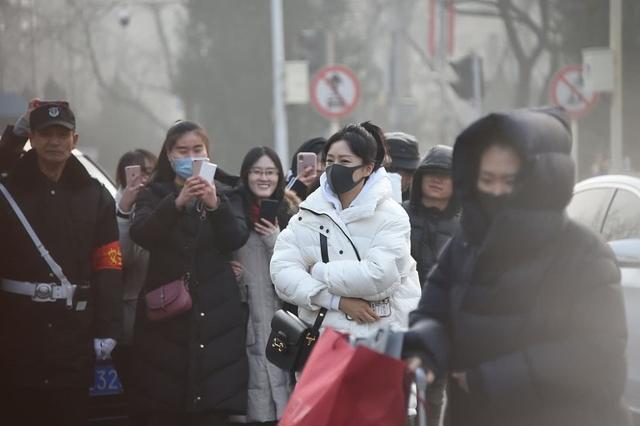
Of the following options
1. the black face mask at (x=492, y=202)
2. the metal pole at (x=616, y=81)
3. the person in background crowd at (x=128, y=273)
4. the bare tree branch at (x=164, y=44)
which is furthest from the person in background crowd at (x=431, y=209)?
the bare tree branch at (x=164, y=44)

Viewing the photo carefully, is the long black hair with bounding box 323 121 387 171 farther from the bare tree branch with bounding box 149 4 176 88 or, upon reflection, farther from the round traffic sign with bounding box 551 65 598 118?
the bare tree branch with bounding box 149 4 176 88

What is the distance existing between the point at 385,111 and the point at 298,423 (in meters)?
59.3

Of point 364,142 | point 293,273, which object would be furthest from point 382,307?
point 364,142

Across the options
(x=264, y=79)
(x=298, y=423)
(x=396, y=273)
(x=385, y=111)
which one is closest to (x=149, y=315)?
(x=396, y=273)

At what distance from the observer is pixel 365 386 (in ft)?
14.5

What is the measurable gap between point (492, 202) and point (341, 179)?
203 cm

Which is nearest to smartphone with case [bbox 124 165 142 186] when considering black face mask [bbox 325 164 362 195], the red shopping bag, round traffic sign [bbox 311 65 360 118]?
black face mask [bbox 325 164 362 195]

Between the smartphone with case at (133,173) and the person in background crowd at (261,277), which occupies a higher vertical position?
the smartphone with case at (133,173)

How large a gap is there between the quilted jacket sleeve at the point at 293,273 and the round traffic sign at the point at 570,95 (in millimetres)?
16243

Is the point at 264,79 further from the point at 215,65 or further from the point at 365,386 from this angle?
the point at 365,386

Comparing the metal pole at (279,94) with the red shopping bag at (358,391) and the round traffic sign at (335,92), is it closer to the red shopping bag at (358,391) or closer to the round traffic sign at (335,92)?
the round traffic sign at (335,92)

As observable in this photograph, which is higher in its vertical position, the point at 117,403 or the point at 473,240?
the point at 473,240

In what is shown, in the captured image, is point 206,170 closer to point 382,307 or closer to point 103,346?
point 103,346

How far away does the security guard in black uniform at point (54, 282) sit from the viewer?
21.8 ft
